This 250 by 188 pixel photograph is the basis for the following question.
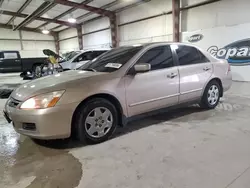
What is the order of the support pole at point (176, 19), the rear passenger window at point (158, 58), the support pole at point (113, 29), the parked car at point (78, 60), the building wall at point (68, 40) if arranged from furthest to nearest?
the building wall at point (68, 40)
the support pole at point (113, 29)
the support pole at point (176, 19)
the parked car at point (78, 60)
the rear passenger window at point (158, 58)

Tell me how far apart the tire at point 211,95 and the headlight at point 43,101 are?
8.66 feet

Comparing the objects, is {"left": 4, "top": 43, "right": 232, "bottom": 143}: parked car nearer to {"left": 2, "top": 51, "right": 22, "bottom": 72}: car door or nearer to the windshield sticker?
the windshield sticker

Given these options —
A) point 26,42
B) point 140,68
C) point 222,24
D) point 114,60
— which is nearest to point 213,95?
point 140,68

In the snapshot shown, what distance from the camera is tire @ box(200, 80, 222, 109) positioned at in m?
3.90

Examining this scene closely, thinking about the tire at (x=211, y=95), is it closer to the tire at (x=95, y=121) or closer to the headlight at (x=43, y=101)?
the tire at (x=95, y=121)

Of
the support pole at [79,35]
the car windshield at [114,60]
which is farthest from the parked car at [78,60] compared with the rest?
the support pole at [79,35]

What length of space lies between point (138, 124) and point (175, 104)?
0.68 meters

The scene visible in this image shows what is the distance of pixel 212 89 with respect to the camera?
3988 millimetres

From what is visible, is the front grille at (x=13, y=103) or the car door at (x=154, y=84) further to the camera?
the car door at (x=154, y=84)

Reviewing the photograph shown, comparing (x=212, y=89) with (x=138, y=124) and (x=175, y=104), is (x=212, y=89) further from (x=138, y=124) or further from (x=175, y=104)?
(x=138, y=124)

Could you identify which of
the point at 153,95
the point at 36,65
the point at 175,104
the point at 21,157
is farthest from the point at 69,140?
the point at 36,65

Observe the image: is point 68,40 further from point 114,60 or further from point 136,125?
point 136,125

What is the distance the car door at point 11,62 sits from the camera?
11.6 metres

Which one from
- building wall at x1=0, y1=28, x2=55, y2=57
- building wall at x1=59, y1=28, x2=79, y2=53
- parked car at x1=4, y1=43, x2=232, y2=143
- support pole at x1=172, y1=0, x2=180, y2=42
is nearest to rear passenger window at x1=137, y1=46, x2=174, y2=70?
parked car at x1=4, y1=43, x2=232, y2=143
